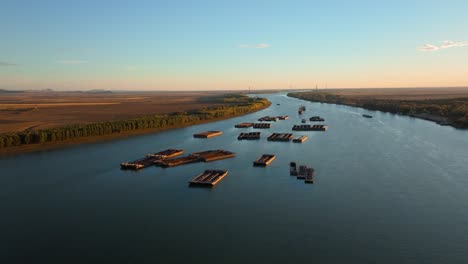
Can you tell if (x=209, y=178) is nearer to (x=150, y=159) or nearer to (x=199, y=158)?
(x=199, y=158)

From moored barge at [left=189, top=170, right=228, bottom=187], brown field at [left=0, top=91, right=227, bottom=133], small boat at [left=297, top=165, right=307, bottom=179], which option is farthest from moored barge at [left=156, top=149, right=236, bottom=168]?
brown field at [left=0, top=91, right=227, bottom=133]

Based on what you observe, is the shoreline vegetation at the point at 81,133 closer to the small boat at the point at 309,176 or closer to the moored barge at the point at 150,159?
the moored barge at the point at 150,159

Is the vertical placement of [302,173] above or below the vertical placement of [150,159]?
below

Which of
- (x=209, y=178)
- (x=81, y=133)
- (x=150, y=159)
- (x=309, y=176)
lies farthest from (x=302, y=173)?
(x=81, y=133)

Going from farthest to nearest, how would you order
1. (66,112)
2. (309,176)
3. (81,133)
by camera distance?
(66,112) → (81,133) → (309,176)

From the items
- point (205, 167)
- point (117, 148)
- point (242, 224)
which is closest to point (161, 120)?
point (117, 148)

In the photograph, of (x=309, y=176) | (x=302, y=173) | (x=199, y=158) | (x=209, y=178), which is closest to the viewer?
(x=209, y=178)

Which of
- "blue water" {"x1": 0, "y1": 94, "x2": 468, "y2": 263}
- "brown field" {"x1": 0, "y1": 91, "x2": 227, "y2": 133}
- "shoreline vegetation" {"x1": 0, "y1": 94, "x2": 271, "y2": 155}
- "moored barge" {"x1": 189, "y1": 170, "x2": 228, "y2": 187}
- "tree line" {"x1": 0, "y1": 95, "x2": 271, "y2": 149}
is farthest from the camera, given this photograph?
"brown field" {"x1": 0, "y1": 91, "x2": 227, "y2": 133}

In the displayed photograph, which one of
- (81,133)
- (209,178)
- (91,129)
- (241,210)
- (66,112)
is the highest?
(66,112)

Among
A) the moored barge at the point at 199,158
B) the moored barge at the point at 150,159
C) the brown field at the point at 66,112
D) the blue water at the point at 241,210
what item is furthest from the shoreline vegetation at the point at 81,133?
the moored barge at the point at 199,158

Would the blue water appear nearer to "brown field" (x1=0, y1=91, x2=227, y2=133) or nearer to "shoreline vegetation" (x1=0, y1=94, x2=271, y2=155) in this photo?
Answer: "shoreline vegetation" (x1=0, y1=94, x2=271, y2=155)
